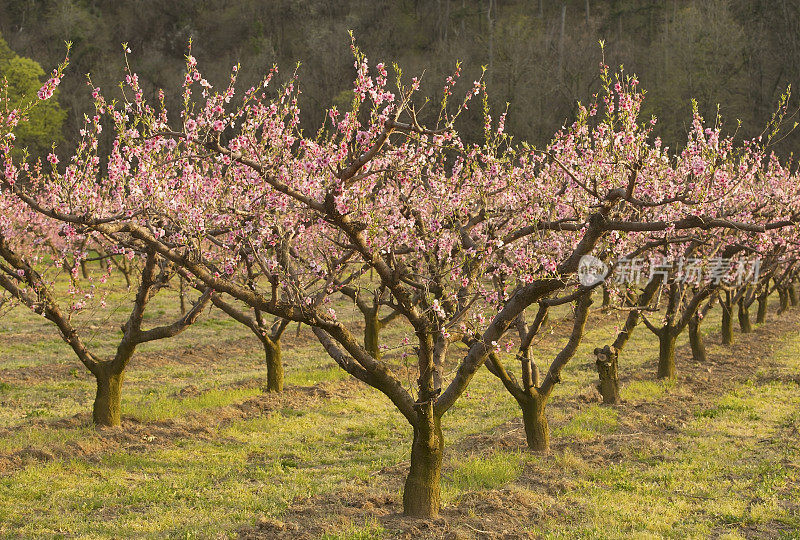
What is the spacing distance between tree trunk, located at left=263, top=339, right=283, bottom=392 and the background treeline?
71.9 ft

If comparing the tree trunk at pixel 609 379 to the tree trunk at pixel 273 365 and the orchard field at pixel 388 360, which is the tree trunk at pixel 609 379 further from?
the tree trunk at pixel 273 365

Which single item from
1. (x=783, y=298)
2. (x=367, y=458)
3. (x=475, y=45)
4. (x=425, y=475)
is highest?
(x=475, y=45)

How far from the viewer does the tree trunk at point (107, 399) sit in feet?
41.8

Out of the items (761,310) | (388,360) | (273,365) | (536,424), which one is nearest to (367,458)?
(536,424)

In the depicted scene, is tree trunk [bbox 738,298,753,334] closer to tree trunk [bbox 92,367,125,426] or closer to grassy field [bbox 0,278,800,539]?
grassy field [bbox 0,278,800,539]

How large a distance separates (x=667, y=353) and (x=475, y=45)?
208 feet

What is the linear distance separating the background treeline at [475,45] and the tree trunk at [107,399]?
25.3 metres

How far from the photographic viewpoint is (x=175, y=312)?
28969 mm

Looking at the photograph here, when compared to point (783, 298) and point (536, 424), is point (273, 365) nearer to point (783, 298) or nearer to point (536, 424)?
point (536, 424)

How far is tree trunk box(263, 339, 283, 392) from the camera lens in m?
15.9

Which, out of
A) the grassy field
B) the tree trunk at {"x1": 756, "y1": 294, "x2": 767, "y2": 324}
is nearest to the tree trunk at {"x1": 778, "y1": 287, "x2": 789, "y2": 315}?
the tree trunk at {"x1": 756, "y1": 294, "x2": 767, "y2": 324}

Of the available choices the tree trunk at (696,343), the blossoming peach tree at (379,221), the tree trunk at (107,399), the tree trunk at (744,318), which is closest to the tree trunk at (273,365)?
the blossoming peach tree at (379,221)

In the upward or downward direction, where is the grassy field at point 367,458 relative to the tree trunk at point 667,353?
downward

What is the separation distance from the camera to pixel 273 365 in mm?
16125
